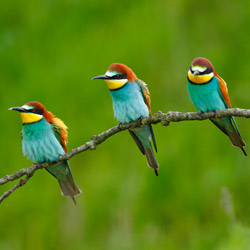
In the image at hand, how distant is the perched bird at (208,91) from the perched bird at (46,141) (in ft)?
2.57

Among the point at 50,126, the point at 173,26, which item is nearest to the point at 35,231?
the point at 50,126

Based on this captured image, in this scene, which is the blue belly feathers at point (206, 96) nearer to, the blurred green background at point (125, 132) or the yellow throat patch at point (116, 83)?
the yellow throat patch at point (116, 83)

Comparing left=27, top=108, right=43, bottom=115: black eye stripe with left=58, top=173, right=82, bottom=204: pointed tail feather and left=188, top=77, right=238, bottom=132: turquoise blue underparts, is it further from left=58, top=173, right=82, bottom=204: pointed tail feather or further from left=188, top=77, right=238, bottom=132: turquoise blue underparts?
left=188, top=77, right=238, bottom=132: turquoise blue underparts

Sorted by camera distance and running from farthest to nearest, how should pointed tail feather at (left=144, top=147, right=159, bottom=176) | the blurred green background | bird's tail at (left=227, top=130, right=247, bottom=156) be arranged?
the blurred green background, pointed tail feather at (left=144, top=147, right=159, bottom=176), bird's tail at (left=227, top=130, right=247, bottom=156)

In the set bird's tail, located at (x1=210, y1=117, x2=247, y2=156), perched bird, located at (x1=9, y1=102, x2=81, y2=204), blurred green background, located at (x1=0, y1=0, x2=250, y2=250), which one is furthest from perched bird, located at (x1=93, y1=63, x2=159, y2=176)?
blurred green background, located at (x1=0, y1=0, x2=250, y2=250)

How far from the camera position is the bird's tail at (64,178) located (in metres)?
3.36

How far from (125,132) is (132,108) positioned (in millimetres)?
3053

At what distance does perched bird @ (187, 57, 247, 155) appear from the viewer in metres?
2.80

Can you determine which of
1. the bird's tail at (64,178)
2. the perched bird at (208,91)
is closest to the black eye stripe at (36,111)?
the bird's tail at (64,178)

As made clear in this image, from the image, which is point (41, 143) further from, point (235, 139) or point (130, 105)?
point (235, 139)

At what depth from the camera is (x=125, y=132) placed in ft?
21.1

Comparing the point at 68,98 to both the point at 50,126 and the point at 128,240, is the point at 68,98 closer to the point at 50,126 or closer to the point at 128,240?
the point at 128,240

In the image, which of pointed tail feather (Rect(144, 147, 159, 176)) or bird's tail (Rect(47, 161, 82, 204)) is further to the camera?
bird's tail (Rect(47, 161, 82, 204))

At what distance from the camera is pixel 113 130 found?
2.48 metres
